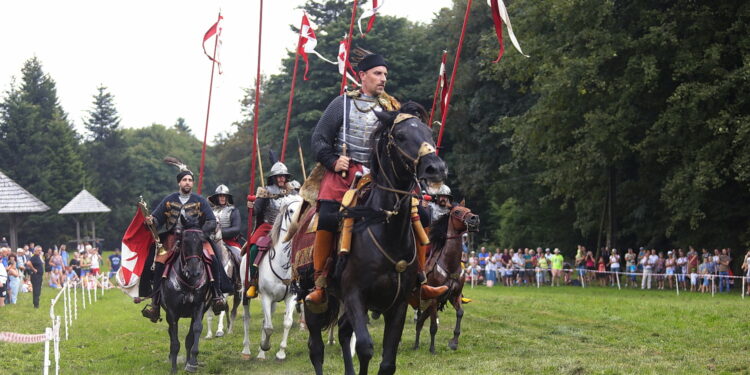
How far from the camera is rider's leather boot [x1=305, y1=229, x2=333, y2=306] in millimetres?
9000

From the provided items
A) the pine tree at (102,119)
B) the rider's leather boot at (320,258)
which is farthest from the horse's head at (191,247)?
the pine tree at (102,119)

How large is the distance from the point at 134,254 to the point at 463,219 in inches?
205

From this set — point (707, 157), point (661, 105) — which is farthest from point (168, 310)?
point (661, 105)

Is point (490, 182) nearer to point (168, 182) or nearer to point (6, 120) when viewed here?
point (6, 120)

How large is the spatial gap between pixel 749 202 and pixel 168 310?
2568cm

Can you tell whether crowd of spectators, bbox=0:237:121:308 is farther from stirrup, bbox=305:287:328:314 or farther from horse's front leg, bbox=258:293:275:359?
stirrup, bbox=305:287:328:314

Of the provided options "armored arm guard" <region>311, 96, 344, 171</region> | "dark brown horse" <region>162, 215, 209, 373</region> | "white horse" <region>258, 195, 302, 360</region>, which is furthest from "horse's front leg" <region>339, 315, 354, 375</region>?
"white horse" <region>258, 195, 302, 360</region>

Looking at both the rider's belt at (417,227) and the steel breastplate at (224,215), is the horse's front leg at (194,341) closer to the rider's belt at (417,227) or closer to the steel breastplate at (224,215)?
the steel breastplate at (224,215)

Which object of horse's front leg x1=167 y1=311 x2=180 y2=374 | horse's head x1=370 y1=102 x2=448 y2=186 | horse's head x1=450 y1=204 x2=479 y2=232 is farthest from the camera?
horse's head x1=450 y1=204 x2=479 y2=232

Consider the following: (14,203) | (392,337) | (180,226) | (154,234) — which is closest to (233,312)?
(154,234)

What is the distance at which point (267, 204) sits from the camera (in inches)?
640

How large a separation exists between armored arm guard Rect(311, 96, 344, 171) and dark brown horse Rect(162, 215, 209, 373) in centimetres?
499

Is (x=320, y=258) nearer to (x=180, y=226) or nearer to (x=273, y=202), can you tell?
(x=180, y=226)

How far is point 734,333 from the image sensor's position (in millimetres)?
16953
